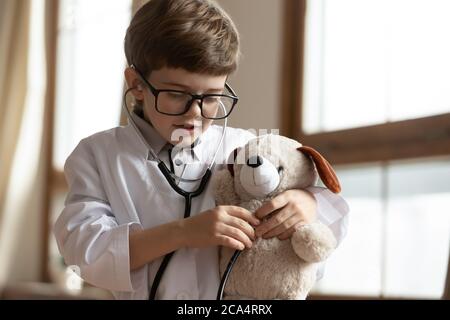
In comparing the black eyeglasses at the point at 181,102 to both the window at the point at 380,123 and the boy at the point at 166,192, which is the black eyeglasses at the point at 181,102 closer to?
the boy at the point at 166,192

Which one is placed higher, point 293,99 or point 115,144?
point 293,99

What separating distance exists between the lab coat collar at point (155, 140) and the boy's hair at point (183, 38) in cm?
10

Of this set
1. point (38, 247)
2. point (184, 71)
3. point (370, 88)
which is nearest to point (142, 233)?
point (184, 71)

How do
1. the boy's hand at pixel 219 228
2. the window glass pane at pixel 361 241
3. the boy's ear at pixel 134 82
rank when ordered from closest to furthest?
the boy's hand at pixel 219 228
the boy's ear at pixel 134 82
the window glass pane at pixel 361 241

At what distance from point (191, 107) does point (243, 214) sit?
0.17 meters

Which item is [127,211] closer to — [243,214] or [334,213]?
[243,214]

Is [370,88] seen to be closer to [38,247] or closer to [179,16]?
[179,16]

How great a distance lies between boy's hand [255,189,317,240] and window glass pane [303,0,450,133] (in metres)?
0.96

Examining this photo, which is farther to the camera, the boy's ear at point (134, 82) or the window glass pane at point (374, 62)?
the window glass pane at point (374, 62)

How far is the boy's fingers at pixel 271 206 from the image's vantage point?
91cm

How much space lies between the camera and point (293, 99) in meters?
2.15

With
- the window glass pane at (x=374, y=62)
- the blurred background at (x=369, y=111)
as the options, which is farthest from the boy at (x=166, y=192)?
the window glass pane at (x=374, y=62)

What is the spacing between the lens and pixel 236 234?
87cm
